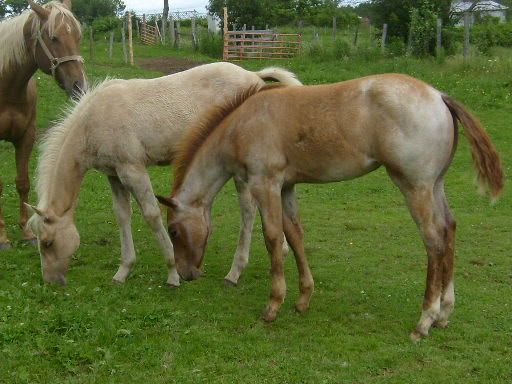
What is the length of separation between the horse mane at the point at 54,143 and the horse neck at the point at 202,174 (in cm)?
137

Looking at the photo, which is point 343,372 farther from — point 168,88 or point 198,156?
point 168,88

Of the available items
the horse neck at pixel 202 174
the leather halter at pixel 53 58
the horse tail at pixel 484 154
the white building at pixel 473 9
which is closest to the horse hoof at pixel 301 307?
the horse neck at pixel 202 174

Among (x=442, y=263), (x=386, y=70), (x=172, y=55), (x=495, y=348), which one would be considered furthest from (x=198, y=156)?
(x=172, y=55)

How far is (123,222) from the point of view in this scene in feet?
22.9

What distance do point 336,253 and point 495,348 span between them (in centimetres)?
295

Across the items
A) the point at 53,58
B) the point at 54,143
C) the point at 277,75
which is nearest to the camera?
the point at 54,143

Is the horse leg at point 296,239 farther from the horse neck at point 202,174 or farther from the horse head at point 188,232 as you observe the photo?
the horse head at point 188,232

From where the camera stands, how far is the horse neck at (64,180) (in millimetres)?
6316

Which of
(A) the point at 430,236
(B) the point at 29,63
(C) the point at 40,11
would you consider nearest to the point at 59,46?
(C) the point at 40,11

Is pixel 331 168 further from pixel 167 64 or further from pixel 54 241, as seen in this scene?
pixel 167 64

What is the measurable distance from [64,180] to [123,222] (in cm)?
89

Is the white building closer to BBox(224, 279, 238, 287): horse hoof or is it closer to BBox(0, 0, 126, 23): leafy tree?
BBox(224, 279, 238, 287): horse hoof

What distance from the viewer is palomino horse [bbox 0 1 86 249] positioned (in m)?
7.13

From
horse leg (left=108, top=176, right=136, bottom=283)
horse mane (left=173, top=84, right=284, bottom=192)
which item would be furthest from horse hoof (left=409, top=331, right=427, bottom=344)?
horse leg (left=108, top=176, right=136, bottom=283)
